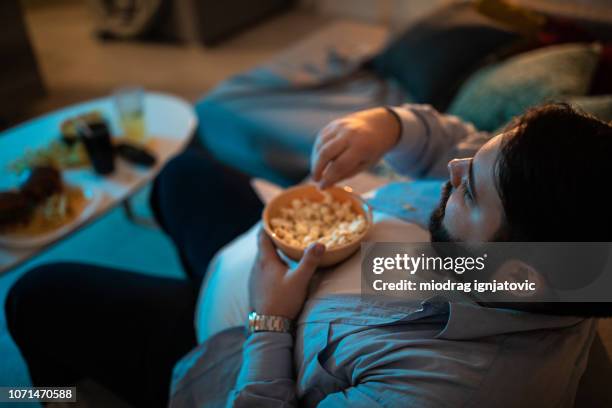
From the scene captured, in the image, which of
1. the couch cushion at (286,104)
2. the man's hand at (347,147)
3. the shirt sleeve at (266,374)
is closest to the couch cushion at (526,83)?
the couch cushion at (286,104)

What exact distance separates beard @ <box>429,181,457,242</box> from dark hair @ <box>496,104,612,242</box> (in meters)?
0.12

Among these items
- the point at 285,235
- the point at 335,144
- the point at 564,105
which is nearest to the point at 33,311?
the point at 285,235

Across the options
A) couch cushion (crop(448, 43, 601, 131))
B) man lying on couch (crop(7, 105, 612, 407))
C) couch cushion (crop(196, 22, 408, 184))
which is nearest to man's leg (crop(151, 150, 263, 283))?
man lying on couch (crop(7, 105, 612, 407))

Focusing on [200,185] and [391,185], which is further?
[200,185]

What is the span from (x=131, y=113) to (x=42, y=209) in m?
0.52

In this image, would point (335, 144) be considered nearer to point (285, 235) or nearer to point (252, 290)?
point (285, 235)

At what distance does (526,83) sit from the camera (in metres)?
1.43

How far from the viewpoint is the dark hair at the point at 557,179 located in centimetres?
53

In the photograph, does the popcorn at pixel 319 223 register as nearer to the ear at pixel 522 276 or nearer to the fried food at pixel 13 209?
the ear at pixel 522 276

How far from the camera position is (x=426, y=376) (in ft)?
2.02

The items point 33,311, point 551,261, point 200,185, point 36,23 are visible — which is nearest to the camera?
point 551,261

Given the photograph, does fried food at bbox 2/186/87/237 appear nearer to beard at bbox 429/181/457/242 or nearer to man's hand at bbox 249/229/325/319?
man's hand at bbox 249/229/325/319

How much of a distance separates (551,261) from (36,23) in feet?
15.6

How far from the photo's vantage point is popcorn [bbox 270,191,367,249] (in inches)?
32.6
